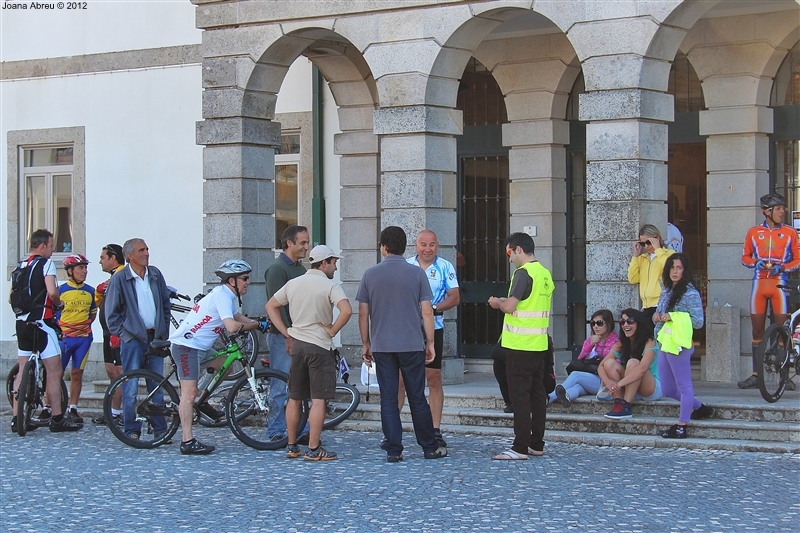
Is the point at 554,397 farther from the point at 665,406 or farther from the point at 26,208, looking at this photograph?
the point at 26,208

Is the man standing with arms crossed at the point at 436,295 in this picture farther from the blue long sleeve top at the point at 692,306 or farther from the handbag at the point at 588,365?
the blue long sleeve top at the point at 692,306

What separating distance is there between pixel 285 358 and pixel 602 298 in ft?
9.81

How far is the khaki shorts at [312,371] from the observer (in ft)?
34.3

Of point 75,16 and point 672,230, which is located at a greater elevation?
point 75,16

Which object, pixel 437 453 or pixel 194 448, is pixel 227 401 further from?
pixel 437 453

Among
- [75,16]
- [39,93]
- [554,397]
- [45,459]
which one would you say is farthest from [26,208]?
[554,397]

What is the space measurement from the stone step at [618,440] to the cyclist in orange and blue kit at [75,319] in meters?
3.05

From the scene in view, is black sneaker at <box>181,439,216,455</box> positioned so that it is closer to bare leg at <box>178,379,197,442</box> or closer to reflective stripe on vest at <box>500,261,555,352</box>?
bare leg at <box>178,379,197,442</box>

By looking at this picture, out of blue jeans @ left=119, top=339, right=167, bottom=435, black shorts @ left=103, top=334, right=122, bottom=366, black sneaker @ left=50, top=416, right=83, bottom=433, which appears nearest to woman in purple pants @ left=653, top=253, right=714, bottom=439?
blue jeans @ left=119, top=339, right=167, bottom=435

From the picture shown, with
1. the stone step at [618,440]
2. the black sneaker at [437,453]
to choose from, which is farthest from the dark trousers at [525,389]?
the stone step at [618,440]

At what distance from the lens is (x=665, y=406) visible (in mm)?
11453

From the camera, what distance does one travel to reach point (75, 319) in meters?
13.3

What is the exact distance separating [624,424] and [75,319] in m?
5.70

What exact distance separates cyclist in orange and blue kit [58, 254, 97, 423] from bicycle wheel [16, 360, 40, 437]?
50cm
